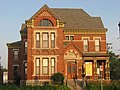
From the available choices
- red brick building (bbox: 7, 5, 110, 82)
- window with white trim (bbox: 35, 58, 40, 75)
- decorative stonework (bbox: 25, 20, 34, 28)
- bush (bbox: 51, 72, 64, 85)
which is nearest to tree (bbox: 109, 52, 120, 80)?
red brick building (bbox: 7, 5, 110, 82)

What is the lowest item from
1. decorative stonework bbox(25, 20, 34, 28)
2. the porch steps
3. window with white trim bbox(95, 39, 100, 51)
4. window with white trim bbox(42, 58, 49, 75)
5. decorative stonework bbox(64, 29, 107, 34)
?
the porch steps

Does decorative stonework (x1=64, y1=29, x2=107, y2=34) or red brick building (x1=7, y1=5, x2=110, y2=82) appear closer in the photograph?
red brick building (x1=7, y1=5, x2=110, y2=82)

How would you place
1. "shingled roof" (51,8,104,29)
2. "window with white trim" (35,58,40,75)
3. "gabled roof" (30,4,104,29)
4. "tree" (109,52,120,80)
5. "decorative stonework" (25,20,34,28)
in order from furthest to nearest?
1. "tree" (109,52,120,80)
2. "shingled roof" (51,8,104,29)
3. "gabled roof" (30,4,104,29)
4. "decorative stonework" (25,20,34,28)
5. "window with white trim" (35,58,40,75)

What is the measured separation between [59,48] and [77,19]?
9.52 m

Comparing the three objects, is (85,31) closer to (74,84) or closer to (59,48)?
(59,48)

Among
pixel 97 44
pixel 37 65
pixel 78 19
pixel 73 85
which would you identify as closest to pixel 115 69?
pixel 97 44

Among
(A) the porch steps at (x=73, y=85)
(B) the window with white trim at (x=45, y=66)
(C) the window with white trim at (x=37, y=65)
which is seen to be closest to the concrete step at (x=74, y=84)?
(A) the porch steps at (x=73, y=85)

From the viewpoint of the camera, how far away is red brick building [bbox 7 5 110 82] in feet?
145

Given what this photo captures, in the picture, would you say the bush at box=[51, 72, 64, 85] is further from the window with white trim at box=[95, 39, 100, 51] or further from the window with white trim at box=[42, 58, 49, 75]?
the window with white trim at box=[95, 39, 100, 51]

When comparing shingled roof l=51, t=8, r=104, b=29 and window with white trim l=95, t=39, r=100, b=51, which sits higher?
shingled roof l=51, t=8, r=104, b=29

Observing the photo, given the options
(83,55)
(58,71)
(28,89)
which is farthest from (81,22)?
(28,89)

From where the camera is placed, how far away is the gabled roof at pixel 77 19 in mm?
50000

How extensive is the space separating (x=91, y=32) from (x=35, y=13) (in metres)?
10.2

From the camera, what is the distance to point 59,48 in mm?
44375
